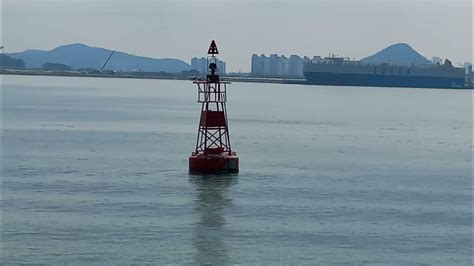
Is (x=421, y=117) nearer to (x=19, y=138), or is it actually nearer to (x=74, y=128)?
(x=74, y=128)

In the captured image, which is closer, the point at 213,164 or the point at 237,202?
the point at 237,202

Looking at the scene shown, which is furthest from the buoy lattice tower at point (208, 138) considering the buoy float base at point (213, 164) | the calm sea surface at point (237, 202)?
the calm sea surface at point (237, 202)

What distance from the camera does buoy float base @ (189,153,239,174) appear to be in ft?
113

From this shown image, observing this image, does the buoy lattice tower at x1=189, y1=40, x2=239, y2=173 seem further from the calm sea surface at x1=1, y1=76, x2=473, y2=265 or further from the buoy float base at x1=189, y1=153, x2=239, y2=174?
the calm sea surface at x1=1, y1=76, x2=473, y2=265

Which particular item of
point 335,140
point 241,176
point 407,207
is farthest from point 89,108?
point 407,207

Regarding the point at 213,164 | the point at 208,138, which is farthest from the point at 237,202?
the point at 208,138

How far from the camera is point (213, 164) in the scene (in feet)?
113

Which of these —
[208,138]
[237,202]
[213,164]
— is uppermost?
[208,138]

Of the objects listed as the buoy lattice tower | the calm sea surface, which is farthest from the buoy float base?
the calm sea surface

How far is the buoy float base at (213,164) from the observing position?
34594mm

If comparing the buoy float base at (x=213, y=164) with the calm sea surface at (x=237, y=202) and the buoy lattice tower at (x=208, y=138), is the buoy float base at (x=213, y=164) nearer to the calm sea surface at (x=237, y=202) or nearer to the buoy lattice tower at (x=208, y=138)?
the buoy lattice tower at (x=208, y=138)

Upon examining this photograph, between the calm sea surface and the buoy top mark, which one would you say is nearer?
the calm sea surface

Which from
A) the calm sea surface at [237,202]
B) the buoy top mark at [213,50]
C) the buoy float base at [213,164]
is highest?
the buoy top mark at [213,50]

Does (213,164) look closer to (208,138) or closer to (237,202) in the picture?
(208,138)
